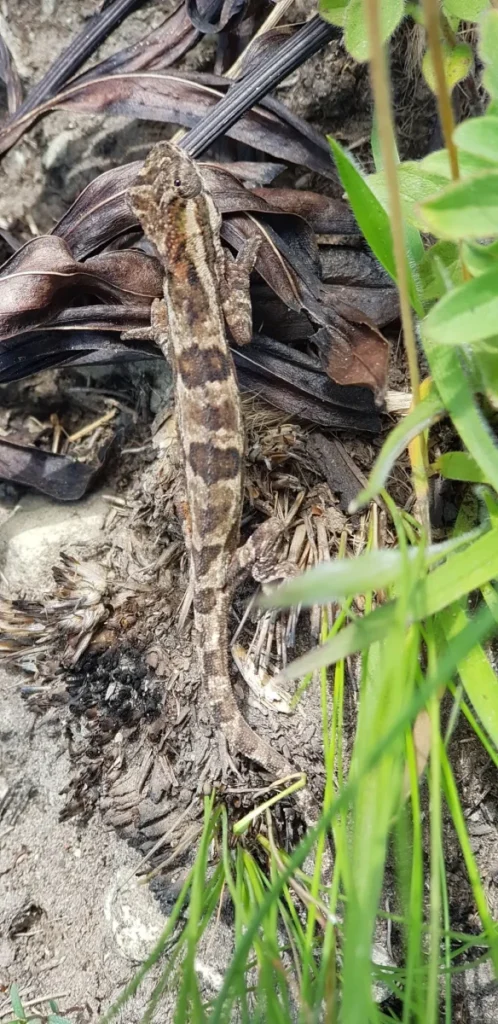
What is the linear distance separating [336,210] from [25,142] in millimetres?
1535

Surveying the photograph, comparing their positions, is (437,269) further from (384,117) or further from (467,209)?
(384,117)

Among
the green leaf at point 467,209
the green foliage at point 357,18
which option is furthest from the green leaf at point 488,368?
the green foliage at point 357,18

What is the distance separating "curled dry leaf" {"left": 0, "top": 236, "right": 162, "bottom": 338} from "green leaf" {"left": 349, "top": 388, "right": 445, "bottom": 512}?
1.37m

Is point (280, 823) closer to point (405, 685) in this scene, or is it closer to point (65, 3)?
point (405, 685)

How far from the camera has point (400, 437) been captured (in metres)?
1.52

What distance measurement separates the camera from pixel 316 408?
2.53 meters

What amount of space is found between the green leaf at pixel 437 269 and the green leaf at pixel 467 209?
422mm

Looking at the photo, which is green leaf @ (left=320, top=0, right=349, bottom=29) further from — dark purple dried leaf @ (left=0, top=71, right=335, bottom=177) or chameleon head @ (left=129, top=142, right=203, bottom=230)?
chameleon head @ (left=129, top=142, right=203, bottom=230)

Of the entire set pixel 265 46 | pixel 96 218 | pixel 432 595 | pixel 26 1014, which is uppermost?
pixel 265 46

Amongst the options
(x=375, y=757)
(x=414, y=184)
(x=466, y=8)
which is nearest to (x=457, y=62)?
(x=466, y=8)

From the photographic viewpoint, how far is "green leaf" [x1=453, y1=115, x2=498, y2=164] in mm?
1382

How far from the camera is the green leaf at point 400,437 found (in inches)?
53.7

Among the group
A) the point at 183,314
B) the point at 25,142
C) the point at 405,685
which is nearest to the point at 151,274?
the point at 183,314

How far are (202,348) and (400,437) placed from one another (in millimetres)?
1315
